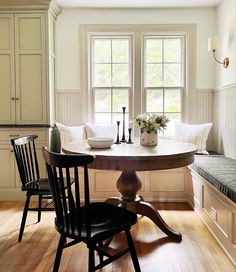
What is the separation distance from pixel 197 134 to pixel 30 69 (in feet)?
7.44

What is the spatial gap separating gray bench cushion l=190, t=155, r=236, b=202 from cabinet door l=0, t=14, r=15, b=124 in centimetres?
233

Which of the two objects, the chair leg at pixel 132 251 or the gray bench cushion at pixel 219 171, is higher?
the gray bench cushion at pixel 219 171

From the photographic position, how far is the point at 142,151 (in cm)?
259

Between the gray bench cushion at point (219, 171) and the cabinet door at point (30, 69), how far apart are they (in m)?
1.95

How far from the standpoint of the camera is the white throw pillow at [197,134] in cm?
409

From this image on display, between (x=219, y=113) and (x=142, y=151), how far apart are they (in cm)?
195

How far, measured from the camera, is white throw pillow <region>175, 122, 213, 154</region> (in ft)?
13.4

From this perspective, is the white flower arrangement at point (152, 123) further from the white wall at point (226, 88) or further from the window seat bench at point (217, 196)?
the white wall at point (226, 88)

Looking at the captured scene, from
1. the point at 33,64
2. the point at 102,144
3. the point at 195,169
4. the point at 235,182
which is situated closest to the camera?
the point at 235,182

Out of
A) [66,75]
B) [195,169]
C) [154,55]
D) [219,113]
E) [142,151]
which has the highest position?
[154,55]

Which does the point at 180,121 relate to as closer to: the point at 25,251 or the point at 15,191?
the point at 15,191

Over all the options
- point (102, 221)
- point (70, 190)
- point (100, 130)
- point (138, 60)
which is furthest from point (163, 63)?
point (70, 190)

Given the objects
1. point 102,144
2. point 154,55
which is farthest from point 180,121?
point 102,144

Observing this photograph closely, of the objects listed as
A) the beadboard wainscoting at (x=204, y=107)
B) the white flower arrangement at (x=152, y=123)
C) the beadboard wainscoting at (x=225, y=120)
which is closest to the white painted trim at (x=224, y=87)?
the beadboard wainscoting at (x=225, y=120)
